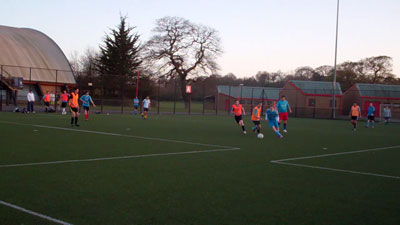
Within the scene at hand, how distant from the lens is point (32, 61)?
5003 cm

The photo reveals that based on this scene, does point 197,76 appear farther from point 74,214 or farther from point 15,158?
point 74,214

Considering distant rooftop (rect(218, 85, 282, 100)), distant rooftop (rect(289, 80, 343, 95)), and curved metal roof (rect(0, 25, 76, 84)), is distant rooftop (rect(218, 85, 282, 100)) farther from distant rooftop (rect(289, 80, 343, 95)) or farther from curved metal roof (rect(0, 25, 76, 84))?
curved metal roof (rect(0, 25, 76, 84))

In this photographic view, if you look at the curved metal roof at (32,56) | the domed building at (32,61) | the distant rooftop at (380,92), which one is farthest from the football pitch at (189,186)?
the distant rooftop at (380,92)

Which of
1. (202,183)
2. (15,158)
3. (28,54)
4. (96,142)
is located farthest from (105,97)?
(202,183)

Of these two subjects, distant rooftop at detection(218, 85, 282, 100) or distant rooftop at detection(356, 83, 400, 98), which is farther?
distant rooftop at detection(218, 85, 282, 100)

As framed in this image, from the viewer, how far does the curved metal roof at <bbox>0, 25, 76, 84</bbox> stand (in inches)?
1864

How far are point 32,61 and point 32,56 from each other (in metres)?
1.16

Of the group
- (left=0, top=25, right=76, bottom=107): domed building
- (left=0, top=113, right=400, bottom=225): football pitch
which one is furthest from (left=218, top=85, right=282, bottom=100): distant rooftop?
(left=0, top=113, right=400, bottom=225): football pitch

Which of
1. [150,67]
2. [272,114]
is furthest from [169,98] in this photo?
[272,114]

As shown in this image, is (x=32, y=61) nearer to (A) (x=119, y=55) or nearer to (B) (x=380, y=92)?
(A) (x=119, y=55)

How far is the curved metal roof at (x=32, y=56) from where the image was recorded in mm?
47344

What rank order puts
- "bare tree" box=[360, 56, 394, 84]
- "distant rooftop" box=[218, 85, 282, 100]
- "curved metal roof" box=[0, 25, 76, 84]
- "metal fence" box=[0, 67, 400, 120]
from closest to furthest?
1. "metal fence" box=[0, 67, 400, 120]
2. "curved metal roof" box=[0, 25, 76, 84]
3. "distant rooftop" box=[218, 85, 282, 100]
4. "bare tree" box=[360, 56, 394, 84]

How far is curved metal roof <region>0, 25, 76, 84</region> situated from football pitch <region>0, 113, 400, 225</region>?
38.5 m

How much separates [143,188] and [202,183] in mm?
1173
